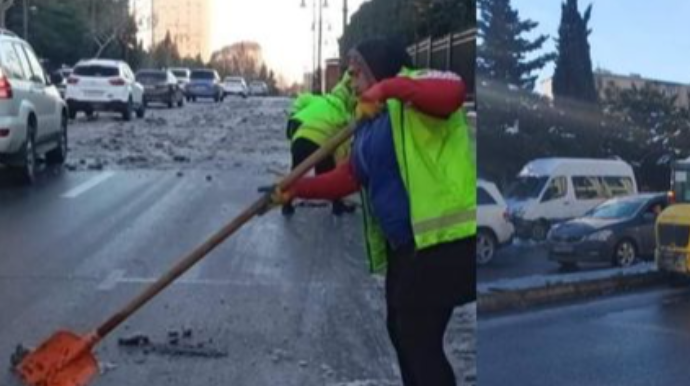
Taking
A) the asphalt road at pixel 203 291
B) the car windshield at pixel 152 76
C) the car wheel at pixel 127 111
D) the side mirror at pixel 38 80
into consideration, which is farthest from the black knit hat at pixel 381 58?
the car windshield at pixel 152 76

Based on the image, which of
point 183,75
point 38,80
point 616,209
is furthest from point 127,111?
point 183,75

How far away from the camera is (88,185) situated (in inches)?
734

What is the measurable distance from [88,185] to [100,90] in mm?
20769

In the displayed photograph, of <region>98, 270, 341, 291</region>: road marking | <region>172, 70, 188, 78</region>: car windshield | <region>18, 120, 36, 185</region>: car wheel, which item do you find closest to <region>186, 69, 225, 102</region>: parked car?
<region>172, 70, 188, 78</region>: car windshield

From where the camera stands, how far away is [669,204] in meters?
4.05

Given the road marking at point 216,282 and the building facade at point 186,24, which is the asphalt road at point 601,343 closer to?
the road marking at point 216,282

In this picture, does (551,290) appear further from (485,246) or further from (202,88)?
(202,88)

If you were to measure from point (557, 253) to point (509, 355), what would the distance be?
1.02 feet

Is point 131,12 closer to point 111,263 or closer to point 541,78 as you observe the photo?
point 111,263

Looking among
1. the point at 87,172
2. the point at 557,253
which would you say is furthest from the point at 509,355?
the point at 87,172

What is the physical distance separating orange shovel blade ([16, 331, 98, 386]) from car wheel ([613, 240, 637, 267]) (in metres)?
2.31

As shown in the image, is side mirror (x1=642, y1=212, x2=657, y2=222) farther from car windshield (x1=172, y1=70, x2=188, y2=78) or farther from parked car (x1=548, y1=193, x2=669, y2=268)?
car windshield (x1=172, y1=70, x2=188, y2=78)

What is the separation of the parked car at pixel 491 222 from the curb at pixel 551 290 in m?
0.10

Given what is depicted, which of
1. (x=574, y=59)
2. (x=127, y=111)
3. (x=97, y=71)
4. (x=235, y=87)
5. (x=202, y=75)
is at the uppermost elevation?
(x=574, y=59)
